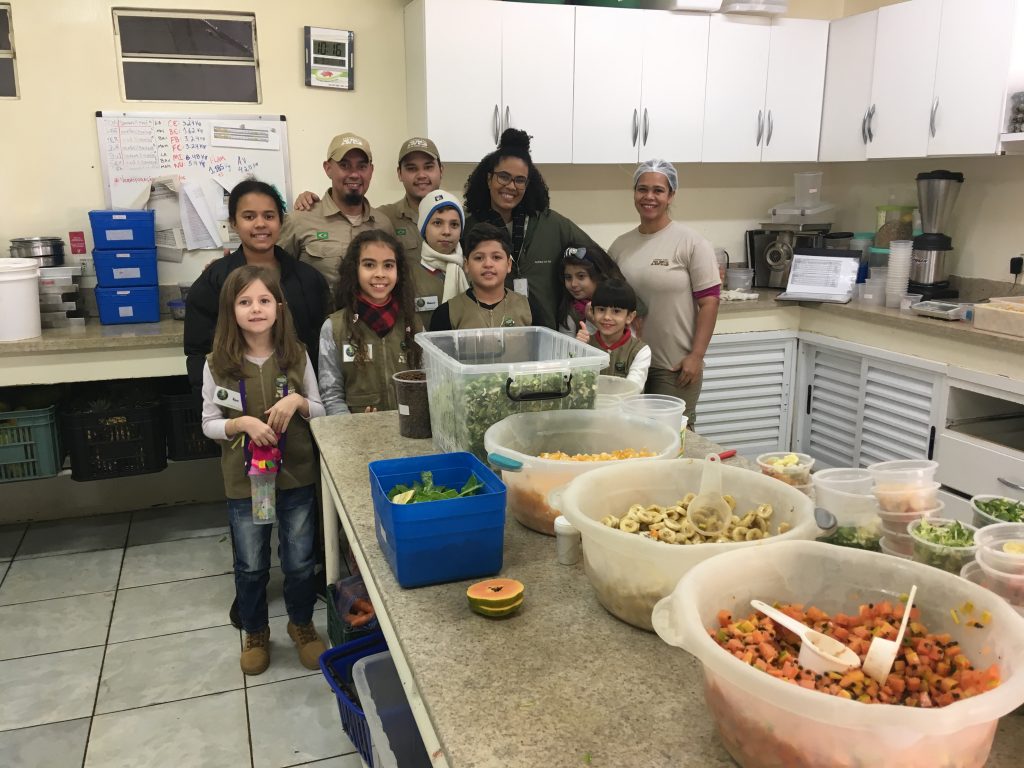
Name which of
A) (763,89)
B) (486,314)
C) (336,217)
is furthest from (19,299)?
(763,89)

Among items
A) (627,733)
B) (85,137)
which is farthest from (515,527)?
(85,137)

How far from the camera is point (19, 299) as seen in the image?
3031mm

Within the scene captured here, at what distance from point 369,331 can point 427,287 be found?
426 mm

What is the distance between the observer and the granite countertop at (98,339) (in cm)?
300

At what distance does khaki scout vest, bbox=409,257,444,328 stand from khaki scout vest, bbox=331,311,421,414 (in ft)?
0.95

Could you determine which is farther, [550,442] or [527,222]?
[527,222]

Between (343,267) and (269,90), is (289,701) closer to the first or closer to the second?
(343,267)

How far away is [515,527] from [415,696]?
0.47m

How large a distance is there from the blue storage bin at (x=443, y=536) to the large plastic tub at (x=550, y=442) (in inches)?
4.5

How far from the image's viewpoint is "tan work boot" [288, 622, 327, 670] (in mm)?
2539

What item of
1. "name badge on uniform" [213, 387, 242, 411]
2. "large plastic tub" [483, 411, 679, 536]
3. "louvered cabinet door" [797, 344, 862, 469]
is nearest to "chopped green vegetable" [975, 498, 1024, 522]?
"large plastic tub" [483, 411, 679, 536]

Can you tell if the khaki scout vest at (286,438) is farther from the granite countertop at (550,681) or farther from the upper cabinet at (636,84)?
the upper cabinet at (636,84)

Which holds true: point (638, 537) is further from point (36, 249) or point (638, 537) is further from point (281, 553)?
point (36, 249)

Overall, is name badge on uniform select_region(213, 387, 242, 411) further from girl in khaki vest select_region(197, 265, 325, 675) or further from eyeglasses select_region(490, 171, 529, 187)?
eyeglasses select_region(490, 171, 529, 187)
